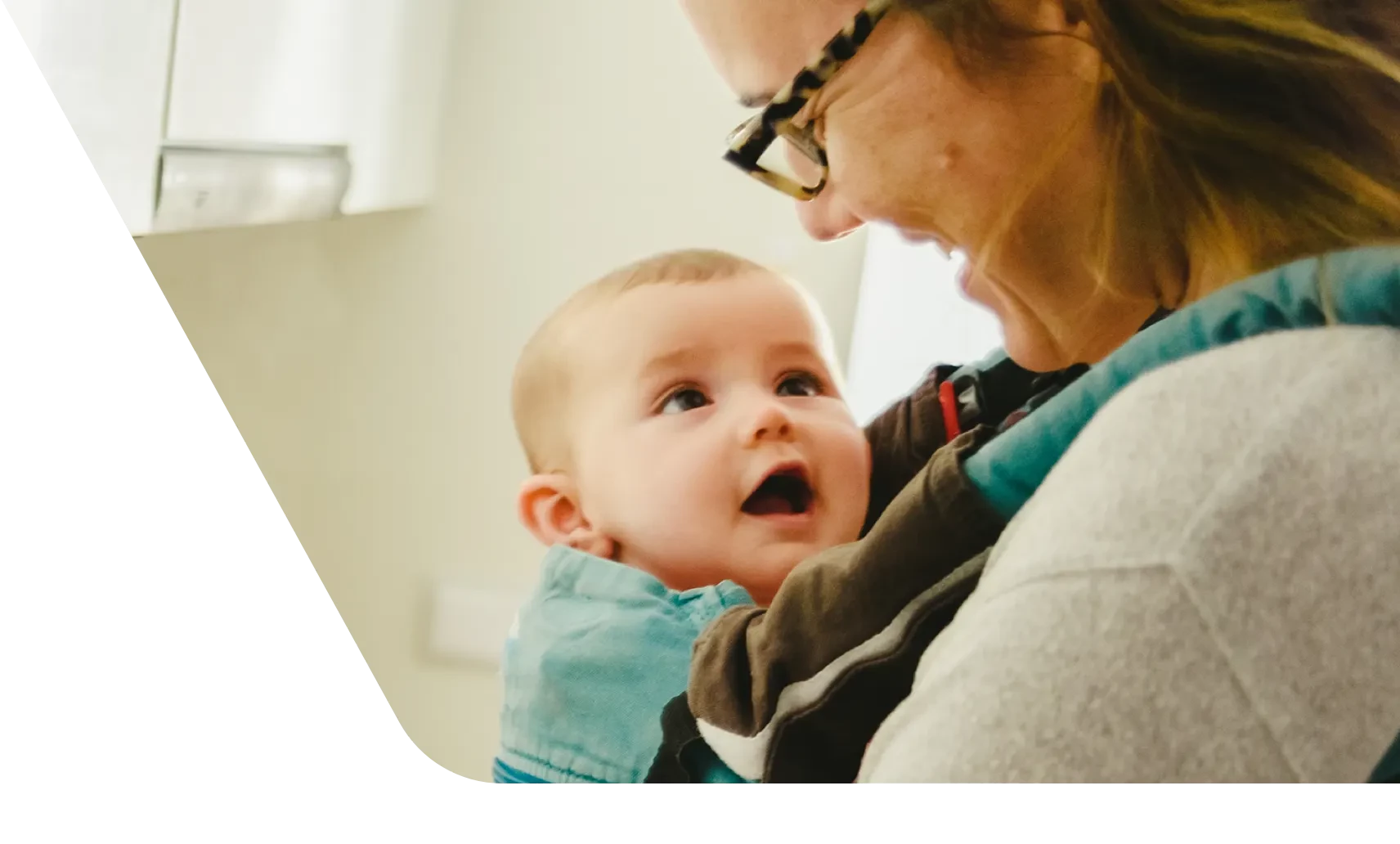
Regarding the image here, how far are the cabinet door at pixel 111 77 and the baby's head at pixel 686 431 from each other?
19 cm

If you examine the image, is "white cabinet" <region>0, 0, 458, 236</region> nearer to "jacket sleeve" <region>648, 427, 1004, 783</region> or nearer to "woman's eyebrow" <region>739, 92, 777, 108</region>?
"woman's eyebrow" <region>739, 92, 777, 108</region>

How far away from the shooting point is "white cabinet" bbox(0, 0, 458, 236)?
50 centimetres

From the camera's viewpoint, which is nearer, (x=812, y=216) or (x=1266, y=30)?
(x=1266, y=30)

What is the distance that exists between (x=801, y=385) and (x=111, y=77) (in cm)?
35

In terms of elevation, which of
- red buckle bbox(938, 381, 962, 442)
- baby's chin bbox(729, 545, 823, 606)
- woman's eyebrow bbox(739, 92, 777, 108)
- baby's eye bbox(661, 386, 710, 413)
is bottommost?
red buckle bbox(938, 381, 962, 442)

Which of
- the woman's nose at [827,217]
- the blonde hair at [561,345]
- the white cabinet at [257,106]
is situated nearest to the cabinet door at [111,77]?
the white cabinet at [257,106]

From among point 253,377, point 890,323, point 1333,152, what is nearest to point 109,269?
point 253,377

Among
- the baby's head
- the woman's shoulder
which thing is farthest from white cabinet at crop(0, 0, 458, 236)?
the woman's shoulder

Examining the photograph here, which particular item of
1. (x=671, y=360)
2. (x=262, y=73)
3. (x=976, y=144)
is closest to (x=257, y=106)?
(x=262, y=73)

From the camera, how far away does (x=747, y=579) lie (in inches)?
23.7

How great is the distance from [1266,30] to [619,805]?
1.40 ft

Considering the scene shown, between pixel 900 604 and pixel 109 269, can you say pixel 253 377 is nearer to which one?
pixel 109 269

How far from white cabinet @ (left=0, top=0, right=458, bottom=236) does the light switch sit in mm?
198

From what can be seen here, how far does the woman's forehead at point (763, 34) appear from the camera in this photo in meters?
0.57
